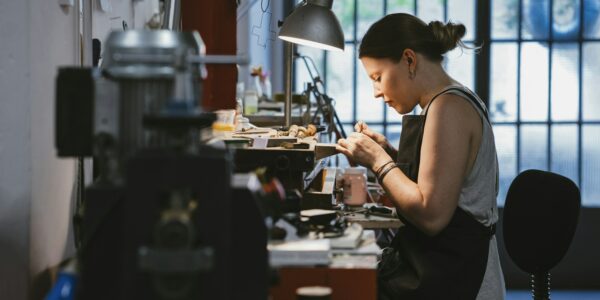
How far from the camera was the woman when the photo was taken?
2.22 meters

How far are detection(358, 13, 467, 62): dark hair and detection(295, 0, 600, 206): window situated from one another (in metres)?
3.33

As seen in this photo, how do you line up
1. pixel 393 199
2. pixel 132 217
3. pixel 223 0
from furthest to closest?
pixel 223 0 < pixel 393 199 < pixel 132 217

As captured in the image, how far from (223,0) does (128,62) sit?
1.98 m

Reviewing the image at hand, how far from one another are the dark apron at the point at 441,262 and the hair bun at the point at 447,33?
190 mm

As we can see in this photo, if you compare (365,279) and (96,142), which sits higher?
(96,142)

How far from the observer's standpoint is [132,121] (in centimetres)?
141

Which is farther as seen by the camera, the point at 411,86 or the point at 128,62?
the point at 411,86

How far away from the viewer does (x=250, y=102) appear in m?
4.38

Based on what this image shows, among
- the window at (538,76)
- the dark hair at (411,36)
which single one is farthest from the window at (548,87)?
the dark hair at (411,36)

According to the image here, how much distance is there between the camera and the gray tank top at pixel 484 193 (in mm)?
2285

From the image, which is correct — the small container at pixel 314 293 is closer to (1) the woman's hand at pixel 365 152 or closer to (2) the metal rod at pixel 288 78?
(1) the woman's hand at pixel 365 152

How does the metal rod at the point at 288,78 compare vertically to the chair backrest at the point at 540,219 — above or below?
above

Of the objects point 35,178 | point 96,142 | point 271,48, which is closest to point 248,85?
point 271,48

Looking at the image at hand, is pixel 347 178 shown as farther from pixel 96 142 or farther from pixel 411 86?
pixel 96 142
